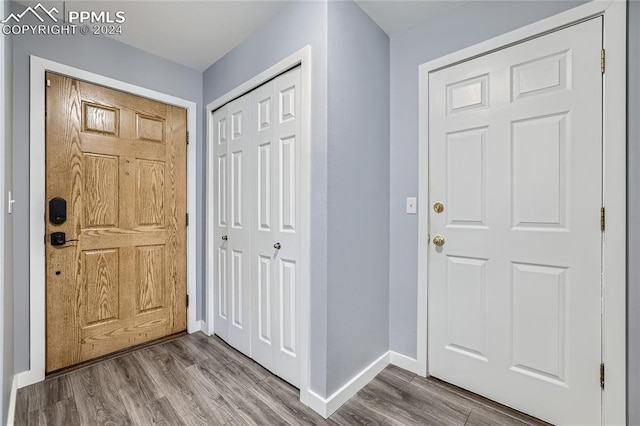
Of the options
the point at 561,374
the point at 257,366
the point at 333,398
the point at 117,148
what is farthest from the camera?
the point at 117,148

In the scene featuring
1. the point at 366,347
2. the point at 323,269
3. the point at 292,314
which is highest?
the point at 323,269

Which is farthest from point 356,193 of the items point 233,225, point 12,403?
point 12,403

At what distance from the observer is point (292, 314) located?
1.81 m

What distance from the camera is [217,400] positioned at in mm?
1672

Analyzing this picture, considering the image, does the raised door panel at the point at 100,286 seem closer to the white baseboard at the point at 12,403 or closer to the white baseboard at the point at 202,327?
the white baseboard at the point at 12,403

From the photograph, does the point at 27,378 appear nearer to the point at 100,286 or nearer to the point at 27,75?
the point at 100,286

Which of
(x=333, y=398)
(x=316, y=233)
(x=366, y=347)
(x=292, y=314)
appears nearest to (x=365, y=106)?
(x=316, y=233)

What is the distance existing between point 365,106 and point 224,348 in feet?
7.04

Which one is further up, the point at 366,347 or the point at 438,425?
the point at 366,347

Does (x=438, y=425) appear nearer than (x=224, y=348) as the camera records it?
Yes

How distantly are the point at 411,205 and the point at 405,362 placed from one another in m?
A: 1.11

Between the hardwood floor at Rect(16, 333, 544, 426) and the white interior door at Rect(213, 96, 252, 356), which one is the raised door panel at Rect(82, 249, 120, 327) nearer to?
the hardwood floor at Rect(16, 333, 544, 426)

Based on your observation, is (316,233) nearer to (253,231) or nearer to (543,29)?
(253,231)
